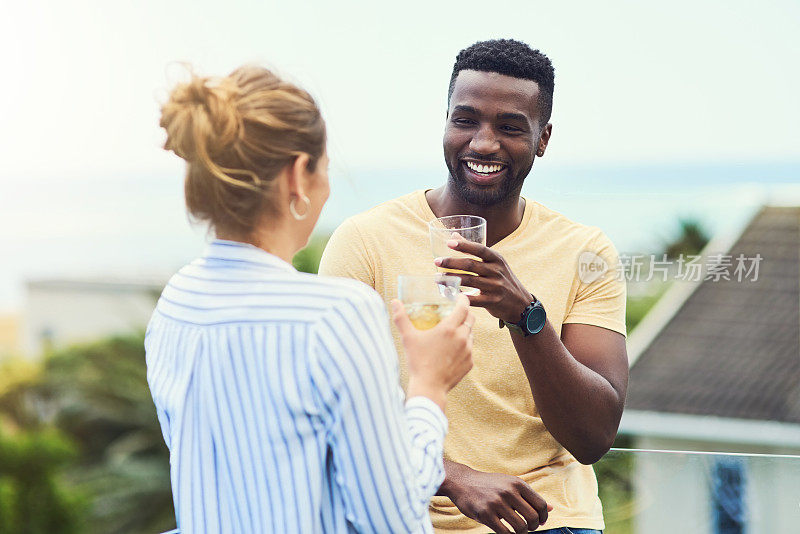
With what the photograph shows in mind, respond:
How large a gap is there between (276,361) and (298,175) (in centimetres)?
30

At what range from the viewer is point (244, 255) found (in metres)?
1.46

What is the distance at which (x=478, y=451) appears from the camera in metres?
2.31

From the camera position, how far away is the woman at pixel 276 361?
4.43ft

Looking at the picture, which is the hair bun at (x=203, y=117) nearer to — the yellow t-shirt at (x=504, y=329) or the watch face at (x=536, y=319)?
the watch face at (x=536, y=319)

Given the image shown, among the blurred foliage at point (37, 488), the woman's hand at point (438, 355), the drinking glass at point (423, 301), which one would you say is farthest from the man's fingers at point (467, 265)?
the blurred foliage at point (37, 488)

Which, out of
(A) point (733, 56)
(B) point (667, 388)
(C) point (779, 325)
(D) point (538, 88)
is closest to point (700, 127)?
(A) point (733, 56)

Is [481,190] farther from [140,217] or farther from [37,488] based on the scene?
[140,217]

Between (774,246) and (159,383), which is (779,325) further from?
(159,383)

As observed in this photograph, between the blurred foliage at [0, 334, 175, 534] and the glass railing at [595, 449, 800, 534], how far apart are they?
12442mm

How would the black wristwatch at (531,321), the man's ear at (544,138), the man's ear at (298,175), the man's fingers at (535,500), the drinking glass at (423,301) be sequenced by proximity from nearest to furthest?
the man's ear at (298,175) < the drinking glass at (423,301) < the black wristwatch at (531,321) < the man's fingers at (535,500) < the man's ear at (544,138)

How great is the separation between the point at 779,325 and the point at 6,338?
18272 mm

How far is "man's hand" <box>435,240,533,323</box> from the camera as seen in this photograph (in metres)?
1.90

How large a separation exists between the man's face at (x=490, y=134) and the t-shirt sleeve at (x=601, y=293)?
0.30m

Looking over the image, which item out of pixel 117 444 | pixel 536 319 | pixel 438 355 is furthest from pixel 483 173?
pixel 117 444
